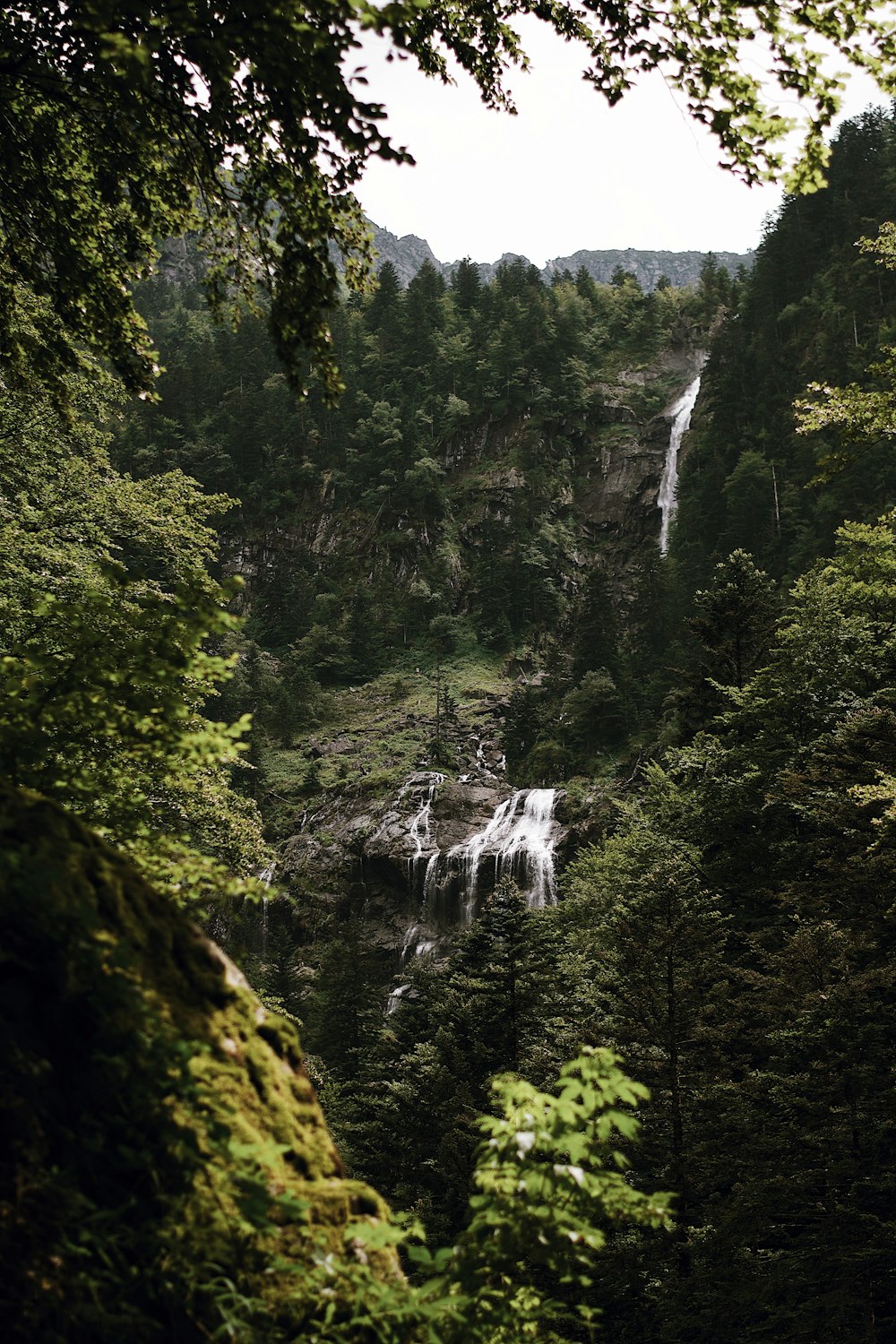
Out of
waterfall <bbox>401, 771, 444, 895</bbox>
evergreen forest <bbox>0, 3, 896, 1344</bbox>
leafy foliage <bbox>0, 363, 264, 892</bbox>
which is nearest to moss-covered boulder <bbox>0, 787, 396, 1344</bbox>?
evergreen forest <bbox>0, 3, 896, 1344</bbox>

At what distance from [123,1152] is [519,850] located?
3068 centimetres

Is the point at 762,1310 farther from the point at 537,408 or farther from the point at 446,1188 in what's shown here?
the point at 537,408

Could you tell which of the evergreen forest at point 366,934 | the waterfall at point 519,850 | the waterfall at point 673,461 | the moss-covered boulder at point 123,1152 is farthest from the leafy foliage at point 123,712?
the waterfall at point 673,461

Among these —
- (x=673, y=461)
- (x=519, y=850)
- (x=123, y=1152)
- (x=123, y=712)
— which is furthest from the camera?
(x=673, y=461)

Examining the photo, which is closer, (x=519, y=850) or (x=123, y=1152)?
(x=123, y=1152)

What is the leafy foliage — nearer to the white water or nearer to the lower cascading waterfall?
the lower cascading waterfall

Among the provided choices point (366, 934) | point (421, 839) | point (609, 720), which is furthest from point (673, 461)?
point (366, 934)

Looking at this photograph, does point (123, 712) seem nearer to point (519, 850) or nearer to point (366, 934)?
point (519, 850)

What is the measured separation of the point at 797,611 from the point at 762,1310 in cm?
1076

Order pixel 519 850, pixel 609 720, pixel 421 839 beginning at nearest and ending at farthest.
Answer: pixel 519 850, pixel 421 839, pixel 609 720

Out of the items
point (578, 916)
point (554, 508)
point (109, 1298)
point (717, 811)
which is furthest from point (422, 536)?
point (109, 1298)

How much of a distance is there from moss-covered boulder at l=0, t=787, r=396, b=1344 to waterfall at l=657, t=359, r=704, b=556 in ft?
166

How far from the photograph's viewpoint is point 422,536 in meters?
62.7

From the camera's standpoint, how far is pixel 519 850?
104 ft
